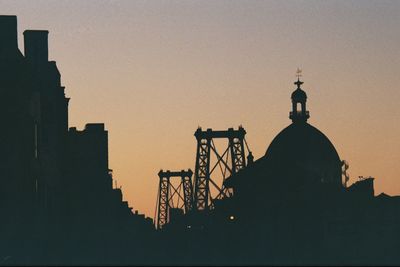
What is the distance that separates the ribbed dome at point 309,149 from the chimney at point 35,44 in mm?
79514

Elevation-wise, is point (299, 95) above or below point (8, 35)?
above

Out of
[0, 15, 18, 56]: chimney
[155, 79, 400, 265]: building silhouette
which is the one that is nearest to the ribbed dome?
[155, 79, 400, 265]: building silhouette

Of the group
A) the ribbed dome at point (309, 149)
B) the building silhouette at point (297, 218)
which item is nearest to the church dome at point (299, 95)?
the ribbed dome at point (309, 149)

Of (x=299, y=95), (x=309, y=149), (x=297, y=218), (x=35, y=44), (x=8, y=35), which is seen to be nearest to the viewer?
(x=8, y=35)

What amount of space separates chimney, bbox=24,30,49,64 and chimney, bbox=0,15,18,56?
18248 mm

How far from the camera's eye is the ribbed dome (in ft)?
526

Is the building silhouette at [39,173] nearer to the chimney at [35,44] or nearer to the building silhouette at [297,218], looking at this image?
the chimney at [35,44]

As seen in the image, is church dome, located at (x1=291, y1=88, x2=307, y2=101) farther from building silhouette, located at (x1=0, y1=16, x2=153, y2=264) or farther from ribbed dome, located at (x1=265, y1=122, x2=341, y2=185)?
building silhouette, located at (x1=0, y1=16, x2=153, y2=264)

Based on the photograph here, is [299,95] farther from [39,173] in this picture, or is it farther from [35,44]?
[39,173]

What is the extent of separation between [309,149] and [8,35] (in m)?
109

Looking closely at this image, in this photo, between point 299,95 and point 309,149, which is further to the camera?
point 299,95

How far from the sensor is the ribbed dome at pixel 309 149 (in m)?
160

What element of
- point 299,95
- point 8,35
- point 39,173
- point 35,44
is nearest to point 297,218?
point 35,44

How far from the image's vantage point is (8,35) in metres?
58.0
